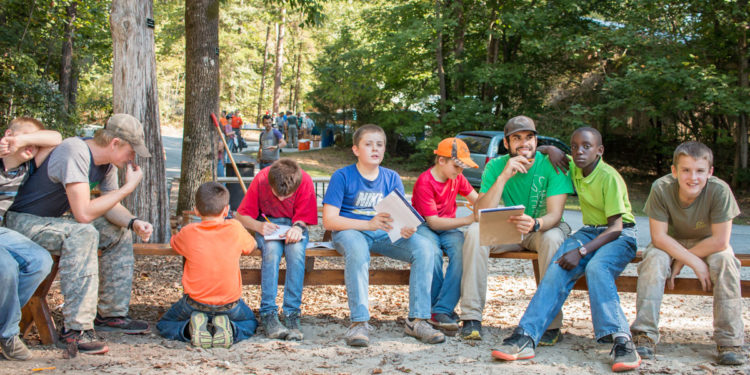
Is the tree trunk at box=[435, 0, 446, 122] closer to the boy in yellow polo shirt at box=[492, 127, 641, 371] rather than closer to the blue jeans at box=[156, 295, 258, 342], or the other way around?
the boy in yellow polo shirt at box=[492, 127, 641, 371]

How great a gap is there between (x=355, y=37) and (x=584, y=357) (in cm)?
2137

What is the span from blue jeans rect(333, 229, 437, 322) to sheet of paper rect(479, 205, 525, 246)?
1.44ft

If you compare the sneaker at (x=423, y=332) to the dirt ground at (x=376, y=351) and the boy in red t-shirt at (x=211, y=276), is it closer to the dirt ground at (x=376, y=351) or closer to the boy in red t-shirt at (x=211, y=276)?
the dirt ground at (x=376, y=351)

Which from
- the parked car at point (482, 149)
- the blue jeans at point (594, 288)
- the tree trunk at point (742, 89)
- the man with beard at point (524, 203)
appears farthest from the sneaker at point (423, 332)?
the tree trunk at point (742, 89)

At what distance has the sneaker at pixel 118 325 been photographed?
4012mm

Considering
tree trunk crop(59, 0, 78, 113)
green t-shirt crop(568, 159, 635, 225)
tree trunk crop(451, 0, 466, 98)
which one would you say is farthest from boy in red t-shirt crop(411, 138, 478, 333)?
tree trunk crop(451, 0, 466, 98)

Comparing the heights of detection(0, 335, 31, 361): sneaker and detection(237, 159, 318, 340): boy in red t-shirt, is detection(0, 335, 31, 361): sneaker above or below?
below

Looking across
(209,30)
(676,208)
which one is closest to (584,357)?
(676,208)

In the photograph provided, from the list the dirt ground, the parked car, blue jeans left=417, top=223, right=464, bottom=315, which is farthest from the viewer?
the parked car

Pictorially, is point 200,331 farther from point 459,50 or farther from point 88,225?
point 459,50

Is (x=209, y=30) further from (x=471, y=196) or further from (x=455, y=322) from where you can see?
(x=455, y=322)

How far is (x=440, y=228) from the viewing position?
173 inches

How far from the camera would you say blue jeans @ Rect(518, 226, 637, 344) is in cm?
379

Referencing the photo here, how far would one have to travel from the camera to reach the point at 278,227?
4.33 m
